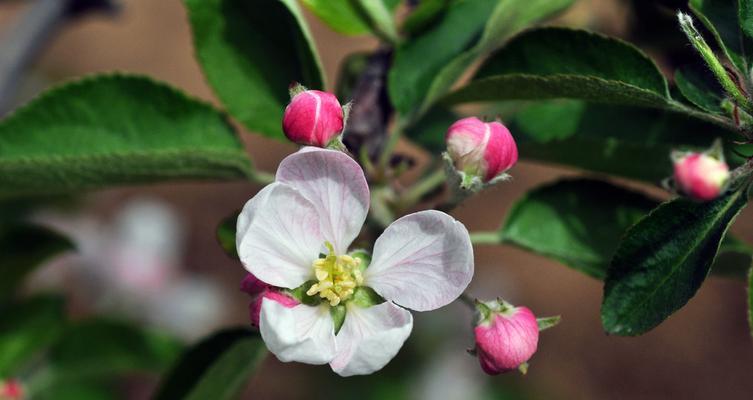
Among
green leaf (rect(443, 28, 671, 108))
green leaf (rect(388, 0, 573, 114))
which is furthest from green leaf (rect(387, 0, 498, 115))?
green leaf (rect(443, 28, 671, 108))

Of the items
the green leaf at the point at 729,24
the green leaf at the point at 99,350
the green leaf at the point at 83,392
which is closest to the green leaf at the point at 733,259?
the green leaf at the point at 729,24

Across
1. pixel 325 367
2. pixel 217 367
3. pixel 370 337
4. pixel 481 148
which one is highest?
pixel 481 148

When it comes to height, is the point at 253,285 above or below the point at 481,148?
below

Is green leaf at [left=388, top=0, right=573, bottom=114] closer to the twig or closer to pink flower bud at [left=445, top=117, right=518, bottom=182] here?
the twig

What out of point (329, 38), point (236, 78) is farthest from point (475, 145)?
point (329, 38)

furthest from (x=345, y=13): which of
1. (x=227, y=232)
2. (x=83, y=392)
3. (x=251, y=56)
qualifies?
(x=83, y=392)

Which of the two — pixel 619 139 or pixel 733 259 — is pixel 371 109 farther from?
pixel 733 259
